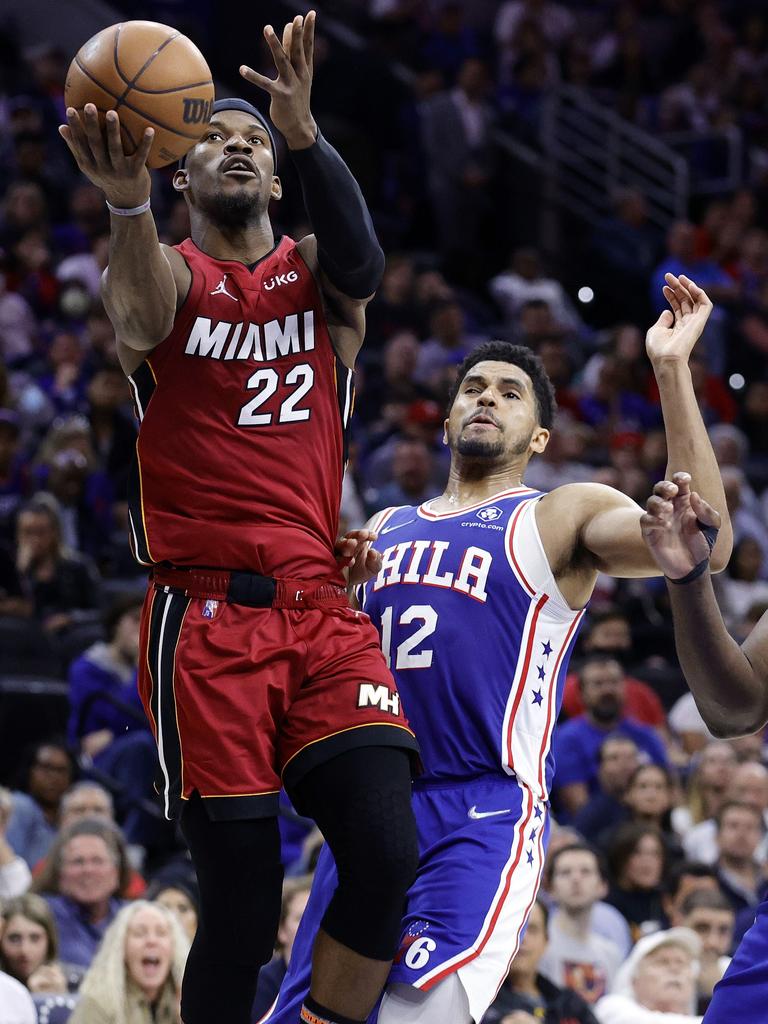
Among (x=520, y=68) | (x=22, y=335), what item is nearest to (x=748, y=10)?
(x=520, y=68)

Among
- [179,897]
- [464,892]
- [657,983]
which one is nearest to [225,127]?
[464,892]

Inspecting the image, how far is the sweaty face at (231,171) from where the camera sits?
5.07 meters

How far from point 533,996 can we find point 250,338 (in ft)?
13.2

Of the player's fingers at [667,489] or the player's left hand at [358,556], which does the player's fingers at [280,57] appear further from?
the player's fingers at [667,489]

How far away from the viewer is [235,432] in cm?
494

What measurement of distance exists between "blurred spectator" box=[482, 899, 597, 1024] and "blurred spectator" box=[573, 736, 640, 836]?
2184 mm

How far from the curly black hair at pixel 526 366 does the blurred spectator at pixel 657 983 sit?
3.09m

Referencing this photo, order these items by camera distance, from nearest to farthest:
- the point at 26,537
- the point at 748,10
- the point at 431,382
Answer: the point at 26,537, the point at 431,382, the point at 748,10

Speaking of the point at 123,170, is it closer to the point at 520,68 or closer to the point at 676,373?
the point at 676,373

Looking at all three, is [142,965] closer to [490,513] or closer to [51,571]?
[490,513]

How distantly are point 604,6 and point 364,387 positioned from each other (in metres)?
8.97

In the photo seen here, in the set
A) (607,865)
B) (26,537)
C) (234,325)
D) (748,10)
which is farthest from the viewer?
(748,10)

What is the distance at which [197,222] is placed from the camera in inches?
207

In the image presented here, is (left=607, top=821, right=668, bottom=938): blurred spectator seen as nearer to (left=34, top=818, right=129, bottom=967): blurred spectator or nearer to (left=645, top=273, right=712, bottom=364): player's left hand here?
(left=34, top=818, right=129, bottom=967): blurred spectator
